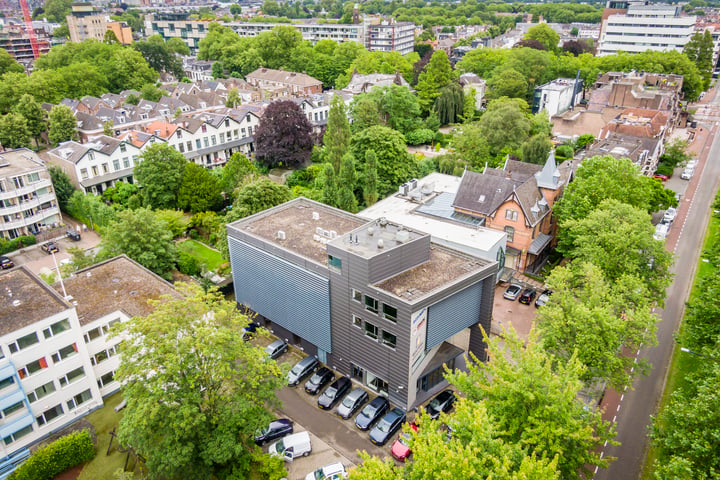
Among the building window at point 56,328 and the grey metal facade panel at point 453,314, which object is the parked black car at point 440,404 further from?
the building window at point 56,328

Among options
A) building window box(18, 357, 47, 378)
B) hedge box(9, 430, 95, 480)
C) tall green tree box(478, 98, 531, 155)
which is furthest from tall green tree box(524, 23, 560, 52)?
hedge box(9, 430, 95, 480)

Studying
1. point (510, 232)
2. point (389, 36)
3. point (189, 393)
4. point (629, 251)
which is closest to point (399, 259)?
point (189, 393)

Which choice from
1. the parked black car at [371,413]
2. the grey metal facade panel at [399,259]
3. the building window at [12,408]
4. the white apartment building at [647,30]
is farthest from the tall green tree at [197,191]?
the white apartment building at [647,30]

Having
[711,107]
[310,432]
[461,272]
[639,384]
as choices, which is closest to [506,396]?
[461,272]

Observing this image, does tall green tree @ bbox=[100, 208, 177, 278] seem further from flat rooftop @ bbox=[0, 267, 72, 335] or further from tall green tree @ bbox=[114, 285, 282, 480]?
tall green tree @ bbox=[114, 285, 282, 480]

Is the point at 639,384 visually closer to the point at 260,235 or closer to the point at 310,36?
the point at 260,235

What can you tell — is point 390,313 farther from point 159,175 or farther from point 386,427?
point 159,175
